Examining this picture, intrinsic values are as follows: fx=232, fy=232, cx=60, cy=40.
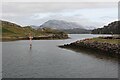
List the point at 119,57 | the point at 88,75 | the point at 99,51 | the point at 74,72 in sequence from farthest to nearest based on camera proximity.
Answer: the point at 99,51 < the point at 119,57 < the point at 74,72 < the point at 88,75

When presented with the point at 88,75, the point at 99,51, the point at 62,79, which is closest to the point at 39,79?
the point at 62,79

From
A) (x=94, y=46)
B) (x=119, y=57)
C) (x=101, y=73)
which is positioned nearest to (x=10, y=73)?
(x=101, y=73)

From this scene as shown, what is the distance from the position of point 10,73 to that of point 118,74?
1755 centimetres

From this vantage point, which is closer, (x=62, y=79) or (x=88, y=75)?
(x=62, y=79)

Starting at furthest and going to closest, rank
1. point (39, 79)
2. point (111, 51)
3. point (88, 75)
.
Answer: point (111, 51)
point (88, 75)
point (39, 79)

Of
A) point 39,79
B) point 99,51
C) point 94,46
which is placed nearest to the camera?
point 39,79

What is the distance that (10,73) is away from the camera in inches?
1503

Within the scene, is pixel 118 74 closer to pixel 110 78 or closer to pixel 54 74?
pixel 110 78

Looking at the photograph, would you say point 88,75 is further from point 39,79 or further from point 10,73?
point 10,73

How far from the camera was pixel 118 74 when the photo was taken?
1458 inches

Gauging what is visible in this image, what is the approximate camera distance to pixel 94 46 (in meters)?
77.7

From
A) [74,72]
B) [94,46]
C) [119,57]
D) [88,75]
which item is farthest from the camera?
[94,46]

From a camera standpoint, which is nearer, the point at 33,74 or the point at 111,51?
the point at 33,74

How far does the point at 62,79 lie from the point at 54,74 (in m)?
3.93
